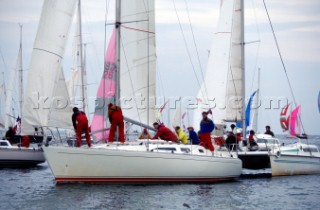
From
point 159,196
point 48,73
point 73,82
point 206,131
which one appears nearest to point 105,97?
point 48,73

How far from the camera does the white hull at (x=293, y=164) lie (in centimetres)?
2803

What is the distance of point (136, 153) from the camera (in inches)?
854

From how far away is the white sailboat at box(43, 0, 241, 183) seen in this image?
21.7m

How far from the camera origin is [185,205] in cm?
1927

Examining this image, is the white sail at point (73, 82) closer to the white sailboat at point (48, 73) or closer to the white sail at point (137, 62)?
the white sail at point (137, 62)

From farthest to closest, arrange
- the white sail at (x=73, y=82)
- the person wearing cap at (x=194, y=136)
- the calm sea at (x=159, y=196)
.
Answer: the white sail at (x=73, y=82) → the person wearing cap at (x=194, y=136) → the calm sea at (x=159, y=196)

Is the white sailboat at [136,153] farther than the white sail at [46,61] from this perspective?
No

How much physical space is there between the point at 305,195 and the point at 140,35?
28.0 ft

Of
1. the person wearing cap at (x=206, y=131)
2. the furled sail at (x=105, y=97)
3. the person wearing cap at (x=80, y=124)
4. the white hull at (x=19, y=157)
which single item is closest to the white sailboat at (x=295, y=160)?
the person wearing cap at (x=206, y=131)

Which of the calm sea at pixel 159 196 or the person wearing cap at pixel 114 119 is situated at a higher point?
the person wearing cap at pixel 114 119

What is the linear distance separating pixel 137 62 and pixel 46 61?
11.9ft

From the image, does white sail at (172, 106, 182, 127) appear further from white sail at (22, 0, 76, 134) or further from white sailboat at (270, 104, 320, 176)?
white sail at (22, 0, 76, 134)

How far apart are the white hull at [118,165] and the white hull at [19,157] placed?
33.6ft

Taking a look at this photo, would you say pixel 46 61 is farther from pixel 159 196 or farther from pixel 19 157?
pixel 19 157
